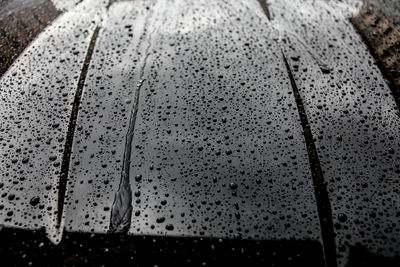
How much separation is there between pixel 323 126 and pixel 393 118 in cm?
30

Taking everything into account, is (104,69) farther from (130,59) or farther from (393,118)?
(393,118)

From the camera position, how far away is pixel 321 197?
1077 millimetres

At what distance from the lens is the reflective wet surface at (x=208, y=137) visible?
1.01 meters

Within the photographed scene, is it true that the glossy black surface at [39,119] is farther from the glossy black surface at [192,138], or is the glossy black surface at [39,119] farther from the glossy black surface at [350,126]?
the glossy black surface at [350,126]

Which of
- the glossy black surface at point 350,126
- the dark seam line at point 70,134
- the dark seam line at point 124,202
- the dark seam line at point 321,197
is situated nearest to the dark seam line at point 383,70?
the glossy black surface at point 350,126

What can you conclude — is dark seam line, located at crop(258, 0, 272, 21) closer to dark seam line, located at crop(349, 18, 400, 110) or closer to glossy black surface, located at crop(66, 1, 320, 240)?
glossy black surface, located at crop(66, 1, 320, 240)

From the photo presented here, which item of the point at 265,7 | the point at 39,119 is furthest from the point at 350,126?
the point at 39,119

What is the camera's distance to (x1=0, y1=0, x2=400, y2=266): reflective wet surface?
1014mm

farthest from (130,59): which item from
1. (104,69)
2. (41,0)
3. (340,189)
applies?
(340,189)

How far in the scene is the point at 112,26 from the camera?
189 cm

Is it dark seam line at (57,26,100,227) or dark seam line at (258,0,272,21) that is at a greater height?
dark seam line at (258,0,272,21)

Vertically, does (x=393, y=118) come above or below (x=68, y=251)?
above

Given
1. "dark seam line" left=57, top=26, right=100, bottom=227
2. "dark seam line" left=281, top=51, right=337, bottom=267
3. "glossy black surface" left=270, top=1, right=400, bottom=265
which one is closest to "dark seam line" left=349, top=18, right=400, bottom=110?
"glossy black surface" left=270, top=1, right=400, bottom=265

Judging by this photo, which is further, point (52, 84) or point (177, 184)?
point (52, 84)
